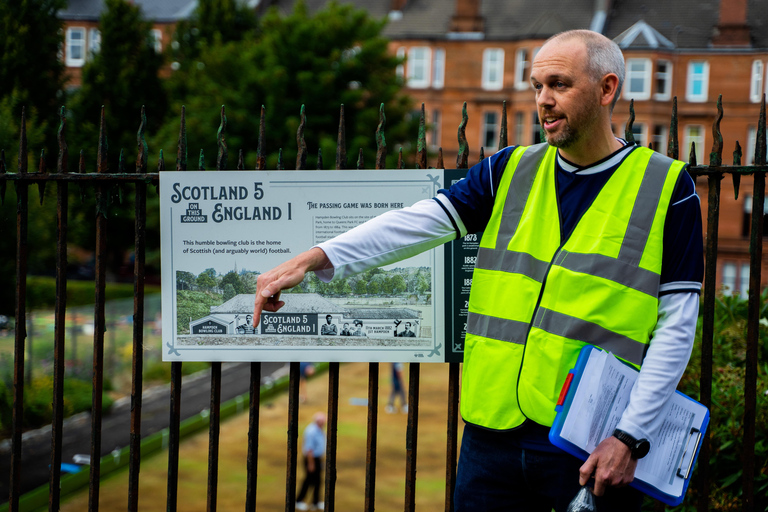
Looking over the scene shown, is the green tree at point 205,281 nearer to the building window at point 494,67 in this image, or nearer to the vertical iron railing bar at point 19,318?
the vertical iron railing bar at point 19,318

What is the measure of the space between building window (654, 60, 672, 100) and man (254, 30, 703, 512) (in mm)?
33563

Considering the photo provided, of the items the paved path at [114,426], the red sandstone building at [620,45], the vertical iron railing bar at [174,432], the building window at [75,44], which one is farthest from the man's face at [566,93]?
the building window at [75,44]

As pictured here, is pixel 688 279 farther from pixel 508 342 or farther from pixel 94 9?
→ pixel 94 9

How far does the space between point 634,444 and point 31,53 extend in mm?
12816

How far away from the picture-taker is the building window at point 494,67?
35969mm

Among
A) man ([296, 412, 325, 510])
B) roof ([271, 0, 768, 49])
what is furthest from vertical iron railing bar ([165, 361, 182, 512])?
roof ([271, 0, 768, 49])

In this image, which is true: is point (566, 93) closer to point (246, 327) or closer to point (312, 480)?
point (246, 327)

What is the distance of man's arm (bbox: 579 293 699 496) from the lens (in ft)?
7.06

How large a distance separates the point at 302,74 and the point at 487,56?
16203 mm

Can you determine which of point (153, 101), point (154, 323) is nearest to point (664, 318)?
point (154, 323)

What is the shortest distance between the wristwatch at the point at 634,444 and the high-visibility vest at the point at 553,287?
217 millimetres

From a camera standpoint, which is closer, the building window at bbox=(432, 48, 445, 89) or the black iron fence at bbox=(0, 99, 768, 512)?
the black iron fence at bbox=(0, 99, 768, 512)

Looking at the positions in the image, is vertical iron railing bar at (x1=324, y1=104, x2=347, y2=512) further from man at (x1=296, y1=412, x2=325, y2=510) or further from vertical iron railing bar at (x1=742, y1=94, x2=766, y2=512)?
man at (x1=296, y1=412, x2=325, y2=510)

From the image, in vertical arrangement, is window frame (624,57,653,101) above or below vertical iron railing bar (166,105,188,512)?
above
